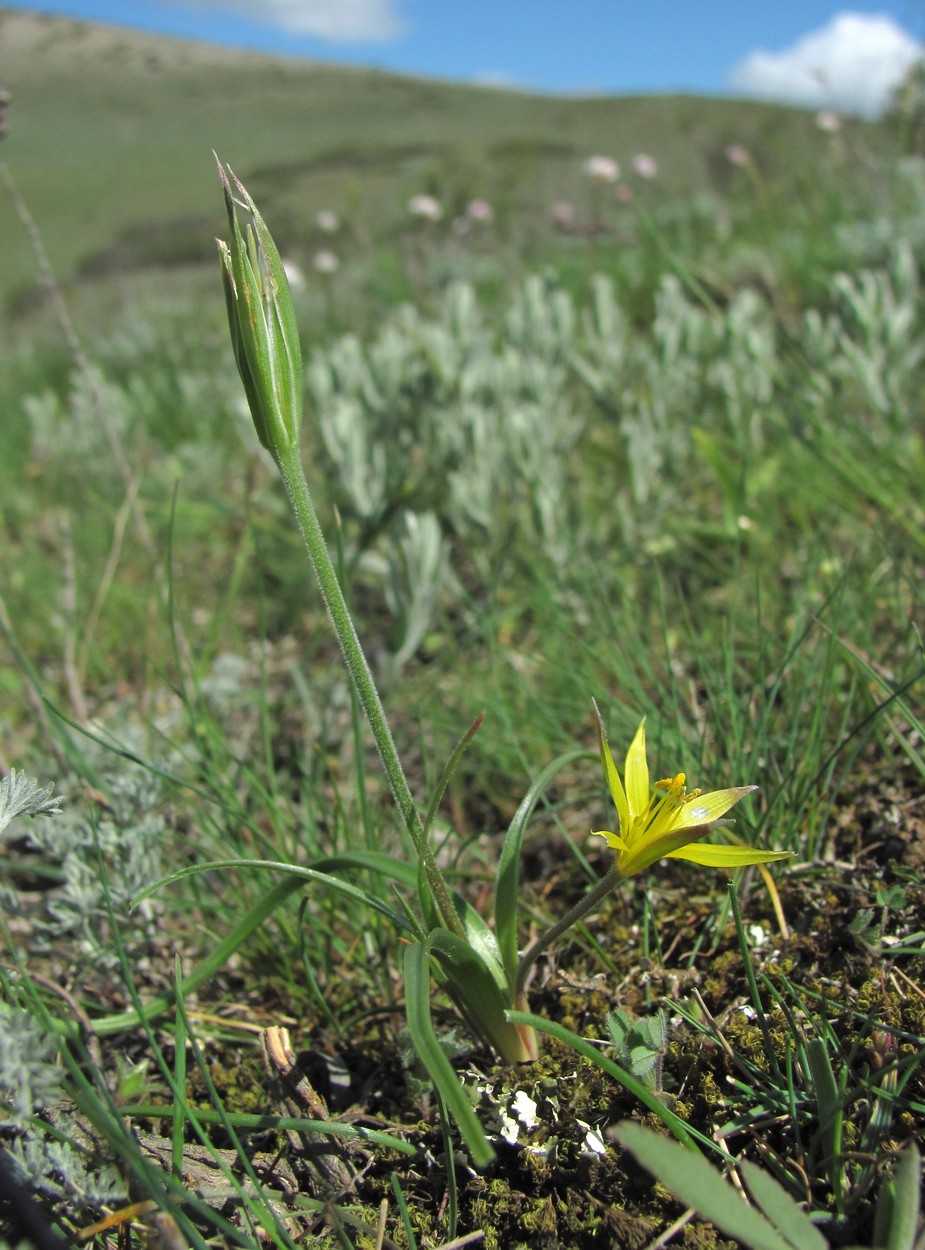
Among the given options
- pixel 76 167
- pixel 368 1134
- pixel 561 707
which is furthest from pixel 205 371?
pixel 76 167

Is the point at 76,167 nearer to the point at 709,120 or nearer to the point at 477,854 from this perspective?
the point at 709,120

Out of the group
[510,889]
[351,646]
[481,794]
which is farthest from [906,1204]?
[481,794]

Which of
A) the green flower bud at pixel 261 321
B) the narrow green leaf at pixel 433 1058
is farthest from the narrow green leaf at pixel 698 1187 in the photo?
the green flower bud at pixel 261 321

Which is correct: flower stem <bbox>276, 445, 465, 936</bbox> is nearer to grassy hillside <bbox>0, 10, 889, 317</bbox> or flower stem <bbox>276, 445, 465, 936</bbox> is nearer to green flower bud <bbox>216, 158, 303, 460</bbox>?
green flower bud <bbox>216, 158, 303, 460</bbox>

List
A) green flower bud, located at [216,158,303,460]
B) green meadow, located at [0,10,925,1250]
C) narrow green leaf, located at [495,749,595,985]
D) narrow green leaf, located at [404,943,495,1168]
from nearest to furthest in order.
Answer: narrow green leaf, located at [404,943,495,1168] → green flower bud, located at [216,158,303,460] → green meadow, located at [0,10,925,1250] → narrow green leaf, located at [495,749,595,985]

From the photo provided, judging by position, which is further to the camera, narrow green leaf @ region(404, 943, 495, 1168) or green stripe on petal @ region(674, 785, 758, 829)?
green stripe on petal @ region(674, 785, 758, 829)

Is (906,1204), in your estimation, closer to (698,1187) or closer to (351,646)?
(698,1187)

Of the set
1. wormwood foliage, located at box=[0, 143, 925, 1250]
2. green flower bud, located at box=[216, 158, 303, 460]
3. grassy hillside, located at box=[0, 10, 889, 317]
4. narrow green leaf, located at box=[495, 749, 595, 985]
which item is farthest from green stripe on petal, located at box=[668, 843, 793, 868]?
grassy hillside, located at box=[0, 10, 889, 317]
